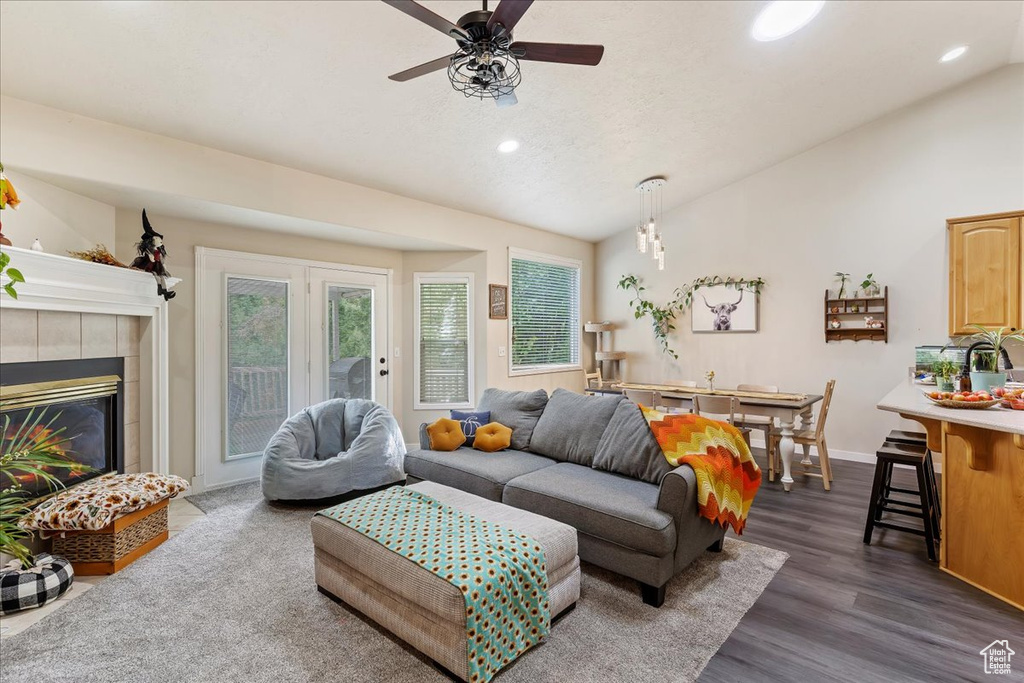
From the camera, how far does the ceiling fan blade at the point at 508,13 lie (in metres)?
1.73

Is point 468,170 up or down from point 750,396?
up

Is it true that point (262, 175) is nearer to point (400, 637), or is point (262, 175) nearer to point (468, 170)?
point (468, 170)

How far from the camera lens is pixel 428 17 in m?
1.85

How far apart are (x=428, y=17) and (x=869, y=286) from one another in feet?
16.4

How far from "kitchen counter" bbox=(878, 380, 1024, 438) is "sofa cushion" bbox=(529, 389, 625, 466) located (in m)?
1.63

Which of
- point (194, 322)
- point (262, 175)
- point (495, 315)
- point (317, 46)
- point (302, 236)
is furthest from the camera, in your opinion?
point (495, 315)

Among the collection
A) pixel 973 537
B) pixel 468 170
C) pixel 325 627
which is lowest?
pixel 325 627

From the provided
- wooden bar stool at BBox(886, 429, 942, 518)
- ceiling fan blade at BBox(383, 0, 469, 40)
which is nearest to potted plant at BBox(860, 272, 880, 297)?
wooden bar stool at BBox(886, 429, 942, 518)

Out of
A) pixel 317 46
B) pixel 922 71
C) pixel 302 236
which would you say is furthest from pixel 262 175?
pixel 922 71

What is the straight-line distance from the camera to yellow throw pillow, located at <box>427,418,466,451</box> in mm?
3602

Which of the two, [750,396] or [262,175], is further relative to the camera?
[750,396]

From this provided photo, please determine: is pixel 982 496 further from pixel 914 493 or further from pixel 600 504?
pixel 600 504

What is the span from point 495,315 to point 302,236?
2.22 meters

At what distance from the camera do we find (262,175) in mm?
3674
